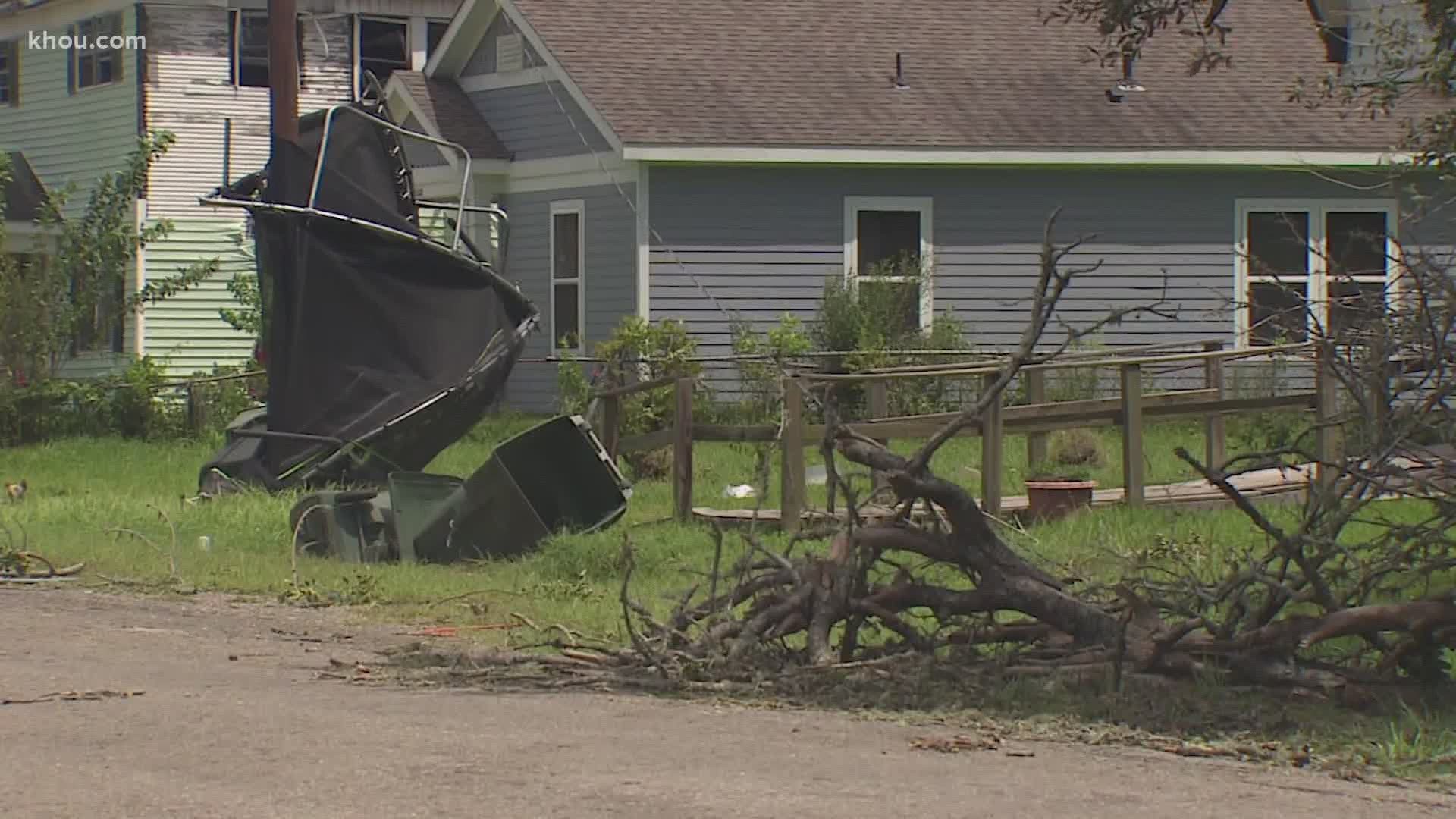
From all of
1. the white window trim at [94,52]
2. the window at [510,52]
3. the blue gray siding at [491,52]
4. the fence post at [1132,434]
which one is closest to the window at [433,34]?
the white window trim at [94,52]

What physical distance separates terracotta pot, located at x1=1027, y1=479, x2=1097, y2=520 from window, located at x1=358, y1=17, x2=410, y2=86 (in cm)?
1994

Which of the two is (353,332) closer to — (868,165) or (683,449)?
(683,449)

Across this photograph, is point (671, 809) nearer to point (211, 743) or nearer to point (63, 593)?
point (211, 743)

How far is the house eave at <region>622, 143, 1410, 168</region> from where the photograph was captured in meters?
23.1

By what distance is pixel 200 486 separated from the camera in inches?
672

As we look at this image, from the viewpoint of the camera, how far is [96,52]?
106ft

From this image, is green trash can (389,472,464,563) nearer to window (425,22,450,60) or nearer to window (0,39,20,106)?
window (425,22,450,60)

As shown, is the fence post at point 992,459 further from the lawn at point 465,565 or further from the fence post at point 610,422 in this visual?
the fence post at point 610,422

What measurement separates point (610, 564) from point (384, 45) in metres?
21.4

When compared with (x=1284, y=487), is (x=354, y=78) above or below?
above

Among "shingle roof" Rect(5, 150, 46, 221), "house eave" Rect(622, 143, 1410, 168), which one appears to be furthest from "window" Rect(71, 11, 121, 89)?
"house eave" Rect(622, 143, 1410, 168)

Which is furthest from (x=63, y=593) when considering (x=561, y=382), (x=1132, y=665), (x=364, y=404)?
(x=561, y=382)

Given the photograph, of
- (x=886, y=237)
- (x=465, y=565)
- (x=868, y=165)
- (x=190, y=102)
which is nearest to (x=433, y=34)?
(x=190, y=102)

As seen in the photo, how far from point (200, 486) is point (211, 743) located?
1012cm
